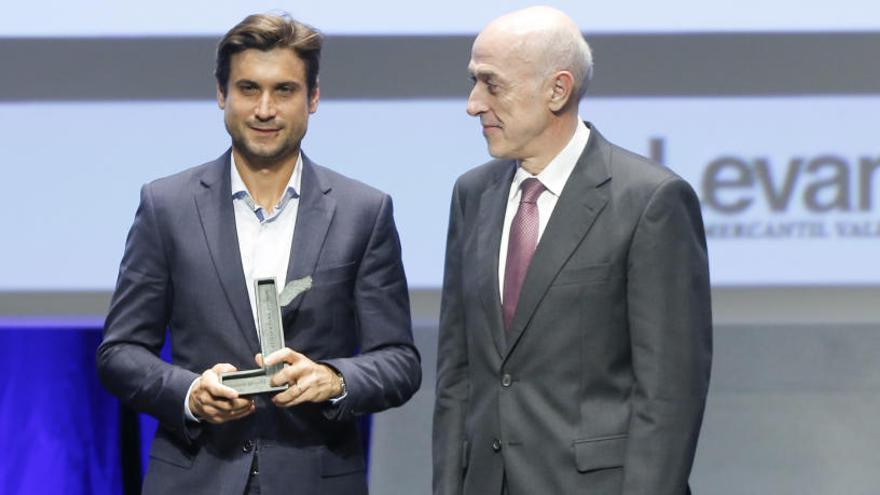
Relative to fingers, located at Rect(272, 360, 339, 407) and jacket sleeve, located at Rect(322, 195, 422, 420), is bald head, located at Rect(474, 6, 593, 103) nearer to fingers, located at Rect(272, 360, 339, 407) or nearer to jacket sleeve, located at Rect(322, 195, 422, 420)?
jacket sleeve, located at Rect(322, 195, 422, 420)

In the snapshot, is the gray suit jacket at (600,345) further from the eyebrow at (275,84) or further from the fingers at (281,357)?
the eyebrow at (275,84)

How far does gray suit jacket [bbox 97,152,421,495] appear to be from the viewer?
2.55 meters

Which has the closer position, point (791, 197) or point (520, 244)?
point (520, 244)

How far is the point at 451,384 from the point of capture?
2.63 metres

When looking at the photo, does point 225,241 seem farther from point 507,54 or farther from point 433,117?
point 433,117

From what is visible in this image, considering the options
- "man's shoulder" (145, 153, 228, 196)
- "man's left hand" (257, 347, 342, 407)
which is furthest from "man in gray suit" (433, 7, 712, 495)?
"man's shoulder" (145, 153, 228, 196)

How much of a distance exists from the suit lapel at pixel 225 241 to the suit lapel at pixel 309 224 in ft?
0.25

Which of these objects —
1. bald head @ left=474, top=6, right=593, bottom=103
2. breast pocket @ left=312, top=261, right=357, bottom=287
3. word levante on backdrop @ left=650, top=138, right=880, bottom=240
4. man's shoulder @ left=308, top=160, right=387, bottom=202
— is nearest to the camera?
bald head @ left=474, top=6, right=593, bottom=103

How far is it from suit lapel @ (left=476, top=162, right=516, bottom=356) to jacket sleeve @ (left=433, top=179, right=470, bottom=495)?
0.09 metres

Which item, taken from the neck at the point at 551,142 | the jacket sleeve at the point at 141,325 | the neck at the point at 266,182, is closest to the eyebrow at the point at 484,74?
the neck at the point at 551,142

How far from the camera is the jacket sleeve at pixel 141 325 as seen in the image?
2.56m

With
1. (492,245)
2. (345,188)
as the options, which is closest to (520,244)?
(492,245)

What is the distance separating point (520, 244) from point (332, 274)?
342mm

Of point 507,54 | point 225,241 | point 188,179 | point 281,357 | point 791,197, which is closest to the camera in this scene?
point 281,357
